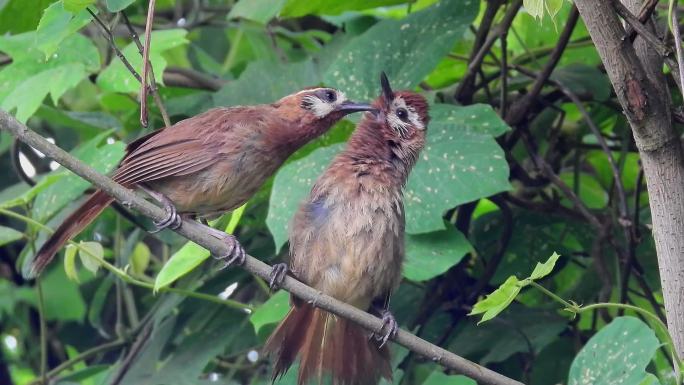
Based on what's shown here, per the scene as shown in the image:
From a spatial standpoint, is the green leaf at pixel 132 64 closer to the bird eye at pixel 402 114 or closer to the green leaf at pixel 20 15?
the green leaf at pixel 20 15

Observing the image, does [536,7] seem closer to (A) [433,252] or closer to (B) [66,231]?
(A) [433,252]

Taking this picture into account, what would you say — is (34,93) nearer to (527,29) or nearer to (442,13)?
(442,13)

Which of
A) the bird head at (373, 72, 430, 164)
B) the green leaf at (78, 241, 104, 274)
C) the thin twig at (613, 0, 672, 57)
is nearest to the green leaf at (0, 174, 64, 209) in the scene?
the green leaf at (78, 241, 104, 274)

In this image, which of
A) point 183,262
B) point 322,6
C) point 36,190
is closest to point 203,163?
point 183,262

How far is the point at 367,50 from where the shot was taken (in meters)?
3.94

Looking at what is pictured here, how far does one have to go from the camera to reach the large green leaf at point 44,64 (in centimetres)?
371

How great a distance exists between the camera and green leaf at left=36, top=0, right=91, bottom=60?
2.92 metres

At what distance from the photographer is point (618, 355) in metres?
2.85

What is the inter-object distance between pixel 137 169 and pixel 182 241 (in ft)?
3.46

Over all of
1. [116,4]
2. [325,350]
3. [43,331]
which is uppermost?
[116,4]

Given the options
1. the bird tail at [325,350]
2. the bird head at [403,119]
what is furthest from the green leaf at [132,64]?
the bird tail at [325,350]

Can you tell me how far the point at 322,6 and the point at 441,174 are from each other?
3.18 ft

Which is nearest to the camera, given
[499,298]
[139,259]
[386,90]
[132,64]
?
[499,298]

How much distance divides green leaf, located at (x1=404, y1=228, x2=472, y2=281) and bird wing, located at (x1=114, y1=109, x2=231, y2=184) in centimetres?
72
